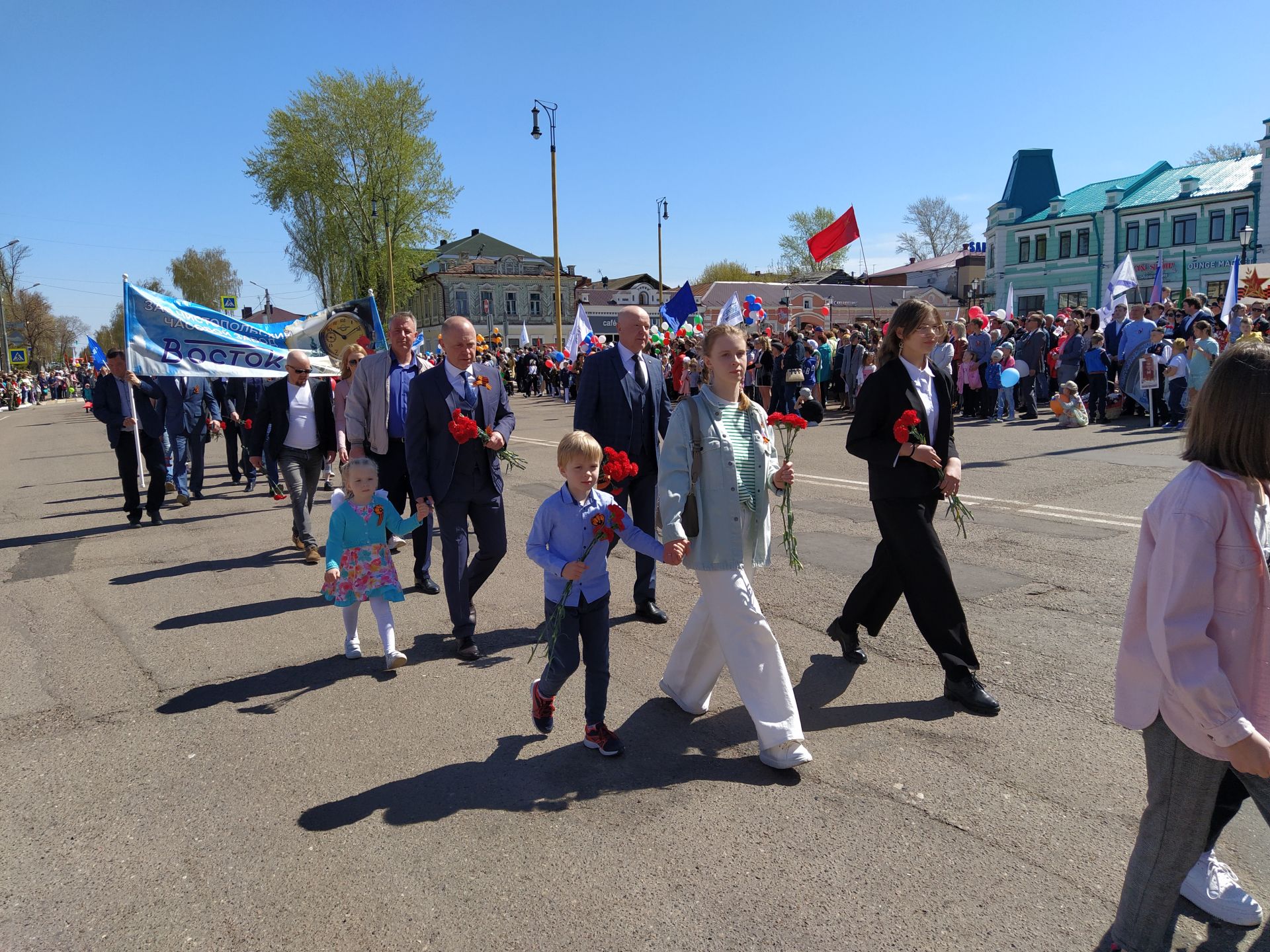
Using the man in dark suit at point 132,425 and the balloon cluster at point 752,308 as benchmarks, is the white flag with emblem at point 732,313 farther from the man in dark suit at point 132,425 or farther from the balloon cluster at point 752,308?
the man in dark suit at point 132,425

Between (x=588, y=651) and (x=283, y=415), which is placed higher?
(x=283, y=415)

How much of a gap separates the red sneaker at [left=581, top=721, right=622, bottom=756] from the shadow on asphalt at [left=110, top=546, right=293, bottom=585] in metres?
5.06

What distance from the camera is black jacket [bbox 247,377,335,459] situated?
8.16 metres

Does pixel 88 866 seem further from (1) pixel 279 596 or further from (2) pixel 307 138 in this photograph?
(2) pixel 307 138

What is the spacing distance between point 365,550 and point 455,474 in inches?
27.8

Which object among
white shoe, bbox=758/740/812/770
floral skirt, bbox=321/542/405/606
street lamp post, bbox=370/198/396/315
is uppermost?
street lamp post, bbox=370/198/396/315

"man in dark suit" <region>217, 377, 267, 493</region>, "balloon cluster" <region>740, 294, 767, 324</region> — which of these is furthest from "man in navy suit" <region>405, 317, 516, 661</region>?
"balloon cluster" <region>740, 294, 767, 324</region>

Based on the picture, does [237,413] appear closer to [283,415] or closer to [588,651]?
[283,415]

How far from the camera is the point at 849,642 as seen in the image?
495 centimetres

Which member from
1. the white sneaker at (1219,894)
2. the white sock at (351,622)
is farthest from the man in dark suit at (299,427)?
the white sneaker at (1219,894)

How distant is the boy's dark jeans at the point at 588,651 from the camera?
3.91m

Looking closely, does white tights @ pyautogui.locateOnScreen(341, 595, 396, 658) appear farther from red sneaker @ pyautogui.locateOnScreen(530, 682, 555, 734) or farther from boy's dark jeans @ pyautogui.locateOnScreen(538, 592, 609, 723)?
boy's dark jeans @ pyautogui.locateOnScreen(538, 592, 609, 723)

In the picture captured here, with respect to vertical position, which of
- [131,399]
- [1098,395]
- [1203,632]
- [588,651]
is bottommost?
[588,651]

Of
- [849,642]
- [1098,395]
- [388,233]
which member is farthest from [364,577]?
[388,233]
